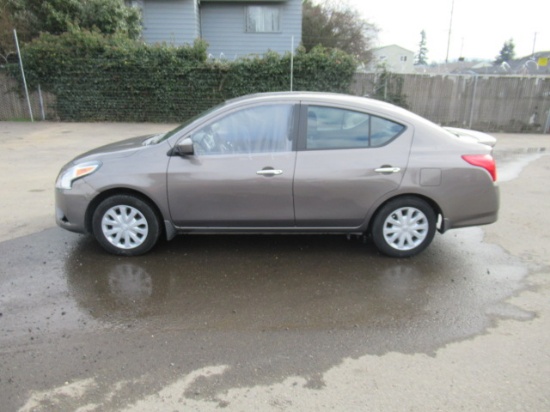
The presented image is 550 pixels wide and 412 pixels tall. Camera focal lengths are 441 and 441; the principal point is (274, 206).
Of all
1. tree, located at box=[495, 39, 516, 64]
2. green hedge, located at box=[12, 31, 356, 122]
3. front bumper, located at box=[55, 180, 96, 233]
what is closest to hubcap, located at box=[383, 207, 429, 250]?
front bumper, located at box=[55, 180, 96, 233]

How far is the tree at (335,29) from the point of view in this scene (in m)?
26.9

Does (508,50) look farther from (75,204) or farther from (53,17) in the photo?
(75,204)

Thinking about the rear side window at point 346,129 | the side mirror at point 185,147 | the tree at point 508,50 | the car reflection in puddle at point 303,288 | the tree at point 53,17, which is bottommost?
the car reflection in puddle at point 303,288

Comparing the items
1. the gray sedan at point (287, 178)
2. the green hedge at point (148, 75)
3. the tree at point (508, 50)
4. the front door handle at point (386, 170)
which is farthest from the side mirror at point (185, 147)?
the tree at point (508, 50)

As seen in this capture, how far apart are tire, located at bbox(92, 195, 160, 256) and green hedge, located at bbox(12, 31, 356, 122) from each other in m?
10.9

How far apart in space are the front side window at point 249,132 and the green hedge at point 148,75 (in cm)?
1058

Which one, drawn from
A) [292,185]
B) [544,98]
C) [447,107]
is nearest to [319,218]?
[292,185]

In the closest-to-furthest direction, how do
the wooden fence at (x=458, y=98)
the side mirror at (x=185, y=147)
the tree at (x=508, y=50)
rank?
the side mirror at (x=185, y=147), the wooden fence at (x=458, y=98), the tree at (x=508, y=50)

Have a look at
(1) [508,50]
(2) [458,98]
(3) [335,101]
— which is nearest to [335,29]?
(2) [458,98]

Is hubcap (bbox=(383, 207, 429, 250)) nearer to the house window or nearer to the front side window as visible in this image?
the front side window

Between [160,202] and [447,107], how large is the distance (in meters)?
13.1

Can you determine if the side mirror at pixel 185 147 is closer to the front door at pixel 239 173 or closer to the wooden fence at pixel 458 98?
the front door at pixel 239 173

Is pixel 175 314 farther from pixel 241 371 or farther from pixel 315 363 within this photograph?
pixel 315 363

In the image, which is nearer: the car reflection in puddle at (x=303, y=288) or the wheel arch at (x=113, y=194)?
the car reflection in puddle at (x=303, y=288)
